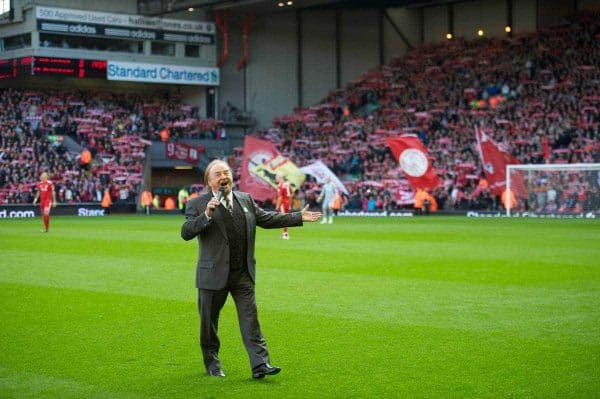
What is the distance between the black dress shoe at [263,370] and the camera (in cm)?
932

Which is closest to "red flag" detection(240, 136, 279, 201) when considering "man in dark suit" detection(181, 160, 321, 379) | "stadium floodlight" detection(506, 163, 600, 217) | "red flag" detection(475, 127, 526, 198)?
"red flag" detection(475, 127, 526, 198)

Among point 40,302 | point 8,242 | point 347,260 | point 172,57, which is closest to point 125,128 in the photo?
point 172,57

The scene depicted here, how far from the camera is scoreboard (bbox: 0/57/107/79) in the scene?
5744 cm

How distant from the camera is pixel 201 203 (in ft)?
30.6

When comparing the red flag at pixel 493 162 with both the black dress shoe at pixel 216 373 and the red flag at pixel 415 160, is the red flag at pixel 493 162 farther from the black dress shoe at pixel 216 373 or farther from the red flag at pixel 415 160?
the black dress shoe at pixel 216 373

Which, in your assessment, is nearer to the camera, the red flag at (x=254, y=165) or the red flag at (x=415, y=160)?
the red flag at (x=415, y=160)

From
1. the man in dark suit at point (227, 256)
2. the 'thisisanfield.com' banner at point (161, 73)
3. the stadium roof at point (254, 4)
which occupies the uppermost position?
the stadium roof at point (254, 4)

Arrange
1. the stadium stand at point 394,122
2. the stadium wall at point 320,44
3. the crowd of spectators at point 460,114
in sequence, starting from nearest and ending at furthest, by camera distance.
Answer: the crowd of spectators at point 460,114 < the stadium stand at point 394,122 < the stadium wall at point 320,44

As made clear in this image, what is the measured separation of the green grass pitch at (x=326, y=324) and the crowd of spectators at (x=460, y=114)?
25940 mm

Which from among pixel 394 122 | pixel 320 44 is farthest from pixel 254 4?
pixel 394 122

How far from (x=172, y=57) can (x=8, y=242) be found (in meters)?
35.6

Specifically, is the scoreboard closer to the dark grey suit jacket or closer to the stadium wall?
the stadium wall

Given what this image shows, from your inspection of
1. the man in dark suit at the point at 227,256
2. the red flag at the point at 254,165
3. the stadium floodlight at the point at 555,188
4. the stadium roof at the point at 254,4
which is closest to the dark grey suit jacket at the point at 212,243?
the man in dark suit at the point at 227,256

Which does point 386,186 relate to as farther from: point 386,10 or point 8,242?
point 8,242
